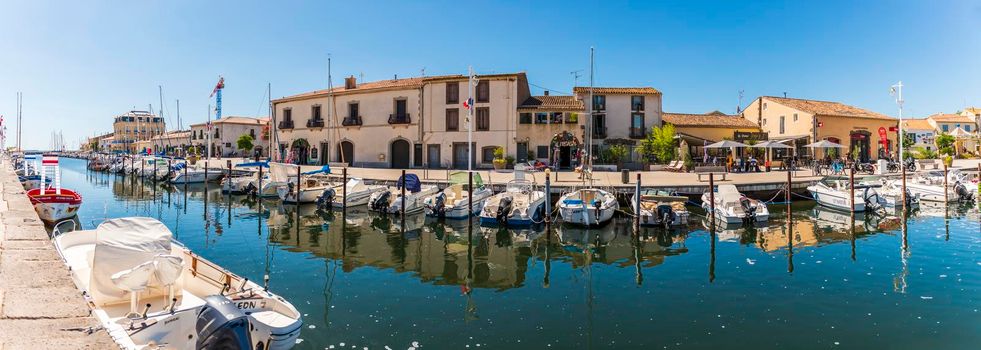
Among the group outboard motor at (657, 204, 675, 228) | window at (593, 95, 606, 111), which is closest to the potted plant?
window at (593, 95, 606, 111)

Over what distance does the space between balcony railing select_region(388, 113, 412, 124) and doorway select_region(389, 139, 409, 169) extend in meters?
1.76

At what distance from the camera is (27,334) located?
5.55 m

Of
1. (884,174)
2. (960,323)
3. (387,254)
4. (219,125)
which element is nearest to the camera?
(960,323)

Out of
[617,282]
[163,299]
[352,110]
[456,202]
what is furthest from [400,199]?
[352,110]

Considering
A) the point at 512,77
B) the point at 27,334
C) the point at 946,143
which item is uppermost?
the point at 512,77

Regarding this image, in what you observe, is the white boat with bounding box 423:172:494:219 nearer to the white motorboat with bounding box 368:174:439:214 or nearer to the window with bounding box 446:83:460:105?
the white motorboat with bounding box 368:174:439:214

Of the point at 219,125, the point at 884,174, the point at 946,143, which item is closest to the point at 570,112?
the point at 884,174

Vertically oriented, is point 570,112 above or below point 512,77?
below

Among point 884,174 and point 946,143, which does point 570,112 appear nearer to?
point 884,174

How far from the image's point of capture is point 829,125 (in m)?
44.5

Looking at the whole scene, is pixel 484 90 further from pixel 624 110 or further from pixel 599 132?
pixel 624 110

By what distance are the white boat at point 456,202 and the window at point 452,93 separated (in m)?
17.3

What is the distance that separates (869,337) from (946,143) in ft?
200

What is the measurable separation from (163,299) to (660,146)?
35.8 m
